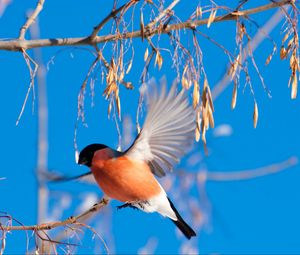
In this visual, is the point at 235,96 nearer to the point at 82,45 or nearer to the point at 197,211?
the point at 82,45

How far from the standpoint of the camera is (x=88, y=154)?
7.33 ft

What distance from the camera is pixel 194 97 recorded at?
1.56m

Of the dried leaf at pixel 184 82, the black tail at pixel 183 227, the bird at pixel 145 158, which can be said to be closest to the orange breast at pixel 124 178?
the bird at pixel 145 158

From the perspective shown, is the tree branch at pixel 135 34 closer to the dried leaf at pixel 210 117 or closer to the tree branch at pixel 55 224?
the dried leaf at pixel 210 117

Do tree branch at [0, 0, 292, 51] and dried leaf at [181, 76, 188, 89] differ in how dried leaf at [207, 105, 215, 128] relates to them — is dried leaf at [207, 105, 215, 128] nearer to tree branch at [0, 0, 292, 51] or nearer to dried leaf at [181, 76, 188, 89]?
dried leaf at [181, 76, 188, 89]

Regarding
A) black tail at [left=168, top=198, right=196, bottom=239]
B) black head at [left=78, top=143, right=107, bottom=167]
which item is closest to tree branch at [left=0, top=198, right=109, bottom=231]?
black head at [left=78, top=143, right=107, bottom=167]

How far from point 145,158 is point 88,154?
208 millimetres

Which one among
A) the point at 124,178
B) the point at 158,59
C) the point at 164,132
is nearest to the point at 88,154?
the point at 124,178

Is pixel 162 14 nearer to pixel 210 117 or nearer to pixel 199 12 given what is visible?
pixel 199 12

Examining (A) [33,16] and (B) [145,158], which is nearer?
(A) [33,16]

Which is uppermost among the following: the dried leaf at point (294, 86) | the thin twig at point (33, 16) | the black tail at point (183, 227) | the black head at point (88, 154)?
the thin twig at point (33, 16)

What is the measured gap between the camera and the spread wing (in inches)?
75.4

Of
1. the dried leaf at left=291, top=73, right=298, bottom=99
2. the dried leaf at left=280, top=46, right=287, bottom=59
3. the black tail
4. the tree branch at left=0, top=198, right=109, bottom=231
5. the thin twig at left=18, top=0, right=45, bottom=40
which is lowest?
the tree branch at left=0, top=198, right=109, bottom=231

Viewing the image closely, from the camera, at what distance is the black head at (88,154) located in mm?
2223
